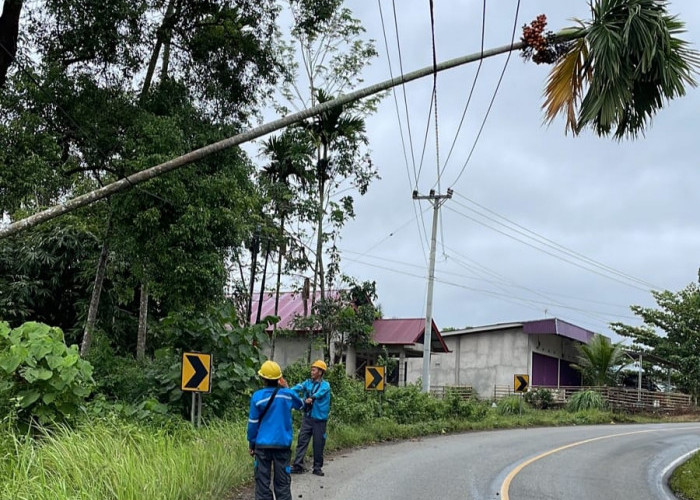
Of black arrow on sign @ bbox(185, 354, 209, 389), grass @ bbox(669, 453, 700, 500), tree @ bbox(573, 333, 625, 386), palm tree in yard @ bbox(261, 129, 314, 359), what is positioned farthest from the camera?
tree @ bbox(573, 333, 625, 386)

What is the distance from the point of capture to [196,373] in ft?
32.9

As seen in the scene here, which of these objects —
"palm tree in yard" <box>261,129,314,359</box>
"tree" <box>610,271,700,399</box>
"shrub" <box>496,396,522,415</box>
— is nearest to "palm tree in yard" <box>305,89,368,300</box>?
"palm tree in yard" <box>261,129,314,359</box>

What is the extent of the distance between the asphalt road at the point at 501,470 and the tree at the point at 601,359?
1443 centimetres

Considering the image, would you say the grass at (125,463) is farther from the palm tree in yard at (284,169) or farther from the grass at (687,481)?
the palm tree in yard at (284,169)

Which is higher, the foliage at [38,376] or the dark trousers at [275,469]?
the foliage at [38,376]

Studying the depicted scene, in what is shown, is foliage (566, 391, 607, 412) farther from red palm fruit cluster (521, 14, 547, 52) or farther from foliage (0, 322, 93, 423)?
foliage (0, 322, 93, 423)

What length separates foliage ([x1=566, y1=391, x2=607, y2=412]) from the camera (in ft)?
95.9

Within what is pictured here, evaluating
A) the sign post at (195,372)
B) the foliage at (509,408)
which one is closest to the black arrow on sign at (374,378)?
the sign post at (195,372)

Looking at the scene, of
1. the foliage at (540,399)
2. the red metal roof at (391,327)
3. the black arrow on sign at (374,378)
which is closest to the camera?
the black arrow on sign at (374,378)

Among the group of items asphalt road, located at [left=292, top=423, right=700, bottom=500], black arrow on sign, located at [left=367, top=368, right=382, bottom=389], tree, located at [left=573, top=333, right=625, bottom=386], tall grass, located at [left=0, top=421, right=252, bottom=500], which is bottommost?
asphalt road, located at [left=292, top=423, right=700, bottom=500]

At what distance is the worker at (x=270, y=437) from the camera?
23.6 ft

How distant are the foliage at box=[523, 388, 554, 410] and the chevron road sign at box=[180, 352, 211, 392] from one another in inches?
939

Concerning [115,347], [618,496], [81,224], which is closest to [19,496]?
[618,496]

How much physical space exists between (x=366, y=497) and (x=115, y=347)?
1444 cm
